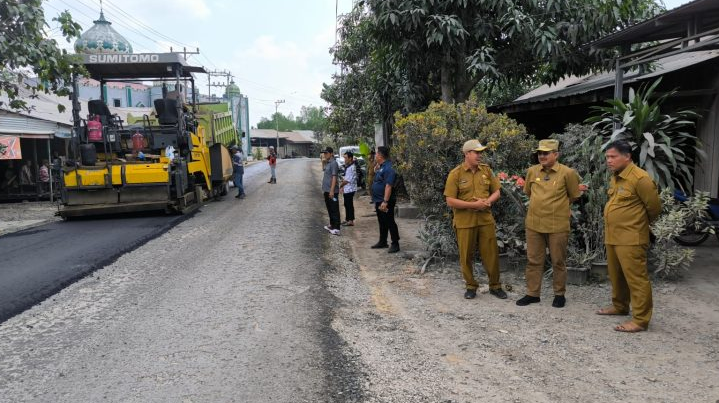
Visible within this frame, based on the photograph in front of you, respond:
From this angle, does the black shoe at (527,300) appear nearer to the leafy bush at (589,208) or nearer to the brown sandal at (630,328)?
the brown sandal at (630,328)

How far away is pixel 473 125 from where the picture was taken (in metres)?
7.13

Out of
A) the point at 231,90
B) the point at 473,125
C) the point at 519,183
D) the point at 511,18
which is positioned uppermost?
the point at 231,90

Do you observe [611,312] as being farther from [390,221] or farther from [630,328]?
[390,221]

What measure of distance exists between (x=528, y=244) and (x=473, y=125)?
2119 mm

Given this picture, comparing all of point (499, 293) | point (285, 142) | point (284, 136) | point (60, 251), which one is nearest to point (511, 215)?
point (499, 293)

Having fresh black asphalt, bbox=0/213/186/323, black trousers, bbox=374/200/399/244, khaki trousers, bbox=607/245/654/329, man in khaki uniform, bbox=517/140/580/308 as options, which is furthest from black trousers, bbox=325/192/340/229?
khaki trousers, bbox=607/245/654/329

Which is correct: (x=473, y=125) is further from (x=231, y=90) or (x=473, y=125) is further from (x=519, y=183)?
(x=231, y=90)

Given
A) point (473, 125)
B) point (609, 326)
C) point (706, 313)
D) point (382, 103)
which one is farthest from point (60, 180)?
point (706, 313)

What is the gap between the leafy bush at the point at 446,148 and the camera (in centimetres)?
704

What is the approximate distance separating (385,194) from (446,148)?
1.34m

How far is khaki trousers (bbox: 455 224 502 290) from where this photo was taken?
5785 mm

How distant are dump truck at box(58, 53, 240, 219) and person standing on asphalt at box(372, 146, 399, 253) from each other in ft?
16.7

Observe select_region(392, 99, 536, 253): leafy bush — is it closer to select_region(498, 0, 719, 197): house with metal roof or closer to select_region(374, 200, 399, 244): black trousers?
select_region(374, 200, 399, 244): black trousers

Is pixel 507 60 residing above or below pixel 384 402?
above
